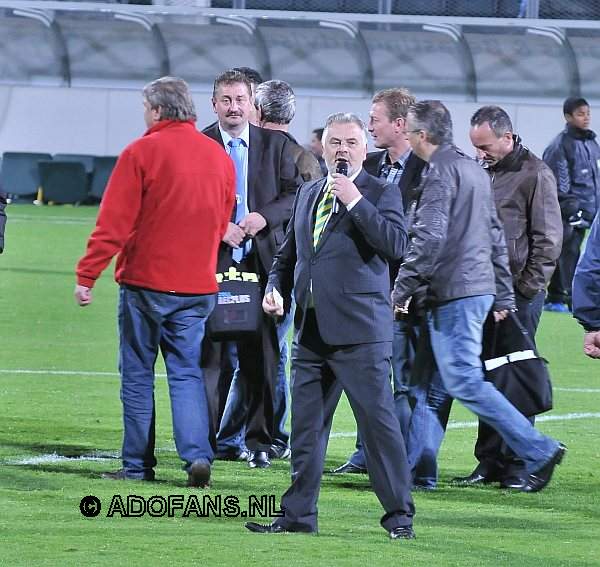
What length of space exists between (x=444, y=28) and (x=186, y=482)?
28.8 metres

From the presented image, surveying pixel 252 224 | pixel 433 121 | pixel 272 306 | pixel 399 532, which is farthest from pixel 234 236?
pixel 399 532

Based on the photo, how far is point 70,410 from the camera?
10375 millimetres

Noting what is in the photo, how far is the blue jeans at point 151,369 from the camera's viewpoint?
25.5 ft

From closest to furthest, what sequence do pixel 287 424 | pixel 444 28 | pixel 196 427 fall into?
pixel 196 427, pixel 287 424, pixel 444 28

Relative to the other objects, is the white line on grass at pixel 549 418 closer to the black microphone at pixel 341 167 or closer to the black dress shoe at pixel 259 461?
the black dress shoe at pixel 259 461

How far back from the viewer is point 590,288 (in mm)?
6527

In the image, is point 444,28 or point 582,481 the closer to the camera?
point 582,481

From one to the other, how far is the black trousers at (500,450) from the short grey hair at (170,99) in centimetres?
210

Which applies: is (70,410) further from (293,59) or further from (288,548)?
(293,59)

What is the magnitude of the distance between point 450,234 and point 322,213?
1.26 m

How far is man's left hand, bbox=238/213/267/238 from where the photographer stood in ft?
28.3

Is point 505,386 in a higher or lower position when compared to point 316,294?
lower

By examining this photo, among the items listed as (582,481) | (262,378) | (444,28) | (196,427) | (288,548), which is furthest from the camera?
(444,28)

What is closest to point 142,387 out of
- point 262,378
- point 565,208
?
point 262,378
